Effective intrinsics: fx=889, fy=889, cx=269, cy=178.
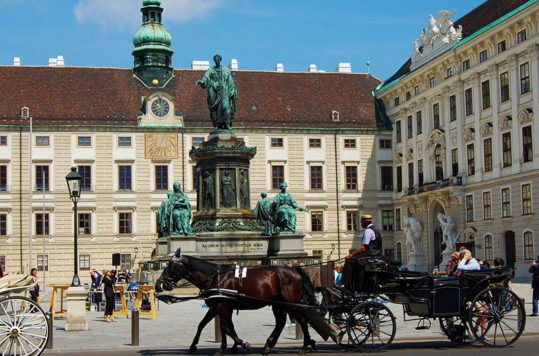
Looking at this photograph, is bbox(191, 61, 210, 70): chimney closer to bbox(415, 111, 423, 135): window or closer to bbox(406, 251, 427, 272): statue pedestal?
bbox(415, 111, 423, 135): window

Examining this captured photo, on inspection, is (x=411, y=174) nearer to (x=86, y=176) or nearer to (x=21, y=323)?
(x=86, y=176)

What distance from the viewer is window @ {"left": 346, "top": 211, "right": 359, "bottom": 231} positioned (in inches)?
2520

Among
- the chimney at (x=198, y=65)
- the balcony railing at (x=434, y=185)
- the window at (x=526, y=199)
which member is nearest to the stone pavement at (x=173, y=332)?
the window at (x=526, y=199)

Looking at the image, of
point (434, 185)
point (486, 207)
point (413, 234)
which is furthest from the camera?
point (413, 234)

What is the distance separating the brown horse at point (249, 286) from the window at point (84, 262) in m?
46.8

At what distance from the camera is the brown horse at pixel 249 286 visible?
48.3 feet

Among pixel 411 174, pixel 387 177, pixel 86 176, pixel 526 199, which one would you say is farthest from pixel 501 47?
pixel 86 176

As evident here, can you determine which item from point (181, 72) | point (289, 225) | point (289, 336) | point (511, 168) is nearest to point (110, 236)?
point (181, 72)

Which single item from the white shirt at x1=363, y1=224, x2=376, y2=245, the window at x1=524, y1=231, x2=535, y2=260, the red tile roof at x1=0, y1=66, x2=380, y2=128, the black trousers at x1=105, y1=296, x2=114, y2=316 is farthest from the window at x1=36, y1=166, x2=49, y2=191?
the white shirt at x1=363, y1=224, x2=376, y2=245

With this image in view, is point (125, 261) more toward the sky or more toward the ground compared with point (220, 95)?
more toward the ground

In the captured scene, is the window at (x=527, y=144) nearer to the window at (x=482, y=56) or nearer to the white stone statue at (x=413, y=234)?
the window at (x=482, y=56)

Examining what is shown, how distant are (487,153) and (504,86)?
4.05 meters

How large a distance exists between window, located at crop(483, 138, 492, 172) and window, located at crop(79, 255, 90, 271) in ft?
90.0

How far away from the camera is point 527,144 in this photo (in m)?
45.4
